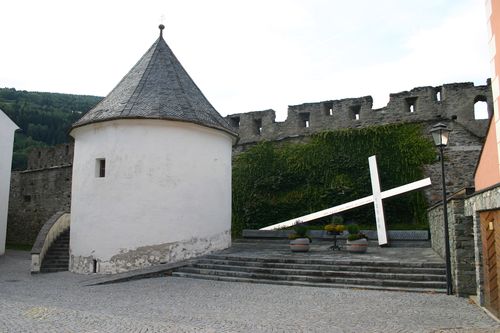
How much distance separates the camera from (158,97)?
14.3m

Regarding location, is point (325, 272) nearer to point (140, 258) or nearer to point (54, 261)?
point (140, 258)

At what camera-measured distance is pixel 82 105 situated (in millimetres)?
62688

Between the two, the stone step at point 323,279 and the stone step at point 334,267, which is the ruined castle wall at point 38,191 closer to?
the stone step at point 334,267

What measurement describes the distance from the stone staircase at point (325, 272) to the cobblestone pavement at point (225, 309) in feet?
1.99

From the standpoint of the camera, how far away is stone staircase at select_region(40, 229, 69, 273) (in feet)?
46.9

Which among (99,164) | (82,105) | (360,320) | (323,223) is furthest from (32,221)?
(82,105)

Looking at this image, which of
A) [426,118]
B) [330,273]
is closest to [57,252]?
[330,273]

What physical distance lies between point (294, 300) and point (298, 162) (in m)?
12.8

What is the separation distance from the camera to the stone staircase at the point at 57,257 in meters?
14.3

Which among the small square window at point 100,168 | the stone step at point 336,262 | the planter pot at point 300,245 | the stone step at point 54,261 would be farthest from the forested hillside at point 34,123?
the planter pot at point 300,245

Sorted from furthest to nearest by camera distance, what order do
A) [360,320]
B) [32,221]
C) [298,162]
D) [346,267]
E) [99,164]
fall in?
[32,221] < [298,162] < [99,164] < [346,267] < [360,320]

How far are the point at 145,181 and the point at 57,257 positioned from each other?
15.0 feet

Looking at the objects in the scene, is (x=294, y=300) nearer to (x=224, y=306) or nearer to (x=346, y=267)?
(x=224, y=306)

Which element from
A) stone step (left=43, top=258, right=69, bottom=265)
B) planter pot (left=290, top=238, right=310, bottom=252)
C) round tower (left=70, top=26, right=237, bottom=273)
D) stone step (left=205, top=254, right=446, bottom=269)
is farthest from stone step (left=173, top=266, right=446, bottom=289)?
stone step (left=43, top=258, right=69, bottom=265)
